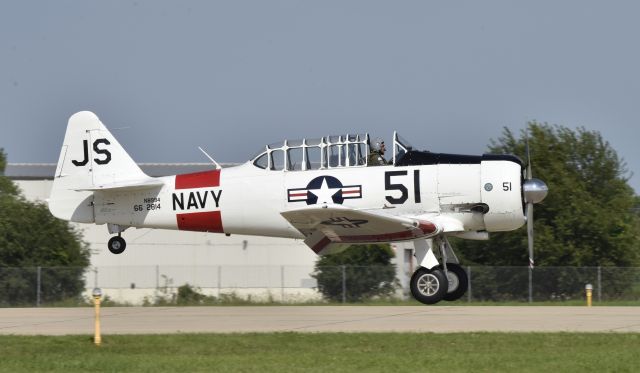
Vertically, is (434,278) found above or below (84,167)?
below

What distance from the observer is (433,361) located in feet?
51.5

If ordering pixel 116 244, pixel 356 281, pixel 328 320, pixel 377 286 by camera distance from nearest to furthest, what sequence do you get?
pixel 328 320 → pixel 116 244 → pixel 377 286 → pixel 356 281

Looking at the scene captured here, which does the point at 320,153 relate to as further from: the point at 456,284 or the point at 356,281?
the point at 356,281

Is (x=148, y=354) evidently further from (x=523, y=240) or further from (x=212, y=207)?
(x=523, y=240)

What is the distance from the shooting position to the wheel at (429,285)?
20.5 metres

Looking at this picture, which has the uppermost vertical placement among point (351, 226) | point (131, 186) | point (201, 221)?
point (131, 186)

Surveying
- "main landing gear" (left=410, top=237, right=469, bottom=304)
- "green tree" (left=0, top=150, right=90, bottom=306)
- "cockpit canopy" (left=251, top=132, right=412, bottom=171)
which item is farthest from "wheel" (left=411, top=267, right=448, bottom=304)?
"green tree" (left=0, top=150, right=90, bottom=306)

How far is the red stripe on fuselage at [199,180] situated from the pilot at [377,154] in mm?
3126

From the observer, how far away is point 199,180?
72.2 ft

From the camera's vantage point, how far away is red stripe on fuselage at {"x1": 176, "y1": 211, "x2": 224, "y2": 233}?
71.7 feet

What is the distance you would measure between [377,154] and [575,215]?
20400 mm

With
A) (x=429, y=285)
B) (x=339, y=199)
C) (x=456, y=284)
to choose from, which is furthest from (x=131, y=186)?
(x=456, y=284)

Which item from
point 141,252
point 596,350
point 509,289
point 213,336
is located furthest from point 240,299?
point 596,350

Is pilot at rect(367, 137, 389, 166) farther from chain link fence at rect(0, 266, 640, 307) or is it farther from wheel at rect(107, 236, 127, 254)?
chain link fence at rect(0, 266, 640, 307)
